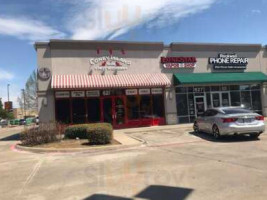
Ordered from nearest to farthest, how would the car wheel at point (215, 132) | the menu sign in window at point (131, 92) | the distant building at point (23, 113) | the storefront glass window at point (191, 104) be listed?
the car wheel at point (215, 132) < the menu sign in window at point (131, 92) < the storefront glass window at point (191, 104) < the distant building at point (23, 113)

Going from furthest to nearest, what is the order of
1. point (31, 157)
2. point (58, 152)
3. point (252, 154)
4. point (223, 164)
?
point (58, 152)
point (31, 157)
point (252, 154)
point (223, 164)

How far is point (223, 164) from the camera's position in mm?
9727

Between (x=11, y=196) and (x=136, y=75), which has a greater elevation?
(x=136, y=75)

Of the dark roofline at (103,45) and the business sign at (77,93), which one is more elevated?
the dark roofline at (103,45)

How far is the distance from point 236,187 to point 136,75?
744 inches

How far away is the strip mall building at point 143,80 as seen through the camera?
78.6 feet

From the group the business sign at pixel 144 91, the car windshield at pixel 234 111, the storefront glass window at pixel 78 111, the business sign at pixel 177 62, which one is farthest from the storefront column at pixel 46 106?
the car windshield at pixel 234 111

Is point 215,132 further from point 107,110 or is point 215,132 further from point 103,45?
point 103,45

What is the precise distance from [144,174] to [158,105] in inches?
693

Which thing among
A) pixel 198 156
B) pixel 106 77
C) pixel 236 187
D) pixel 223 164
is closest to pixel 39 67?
pixel 106 77

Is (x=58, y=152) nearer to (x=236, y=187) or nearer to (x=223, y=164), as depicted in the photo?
(x=223, y=164)

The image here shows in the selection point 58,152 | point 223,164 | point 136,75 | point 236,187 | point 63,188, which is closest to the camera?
point 236,187

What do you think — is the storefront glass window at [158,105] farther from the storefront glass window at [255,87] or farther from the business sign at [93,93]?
the storefront glass window at [255,87]

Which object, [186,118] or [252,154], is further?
[186,118]
